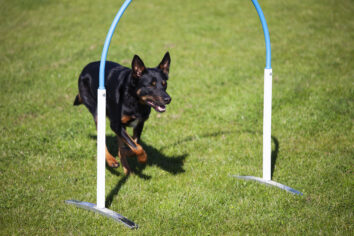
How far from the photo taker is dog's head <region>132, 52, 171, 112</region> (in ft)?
17.9

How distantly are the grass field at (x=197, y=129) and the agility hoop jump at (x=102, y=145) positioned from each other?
0.11 m

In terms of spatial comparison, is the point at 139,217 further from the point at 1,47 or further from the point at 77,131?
the point at 1,47

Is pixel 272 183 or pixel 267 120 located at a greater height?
pixel 267 120

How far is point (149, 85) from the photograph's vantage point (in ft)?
18.3

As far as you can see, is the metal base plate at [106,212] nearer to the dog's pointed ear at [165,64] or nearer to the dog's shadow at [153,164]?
the dog's shadow at [153,164]

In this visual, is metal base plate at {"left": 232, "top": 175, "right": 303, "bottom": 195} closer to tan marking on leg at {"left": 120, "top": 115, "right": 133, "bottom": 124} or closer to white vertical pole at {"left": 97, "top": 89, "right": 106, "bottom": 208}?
tan marking on leg at {"left": 120, "top": 115, "right": 133, "bottom": 124}

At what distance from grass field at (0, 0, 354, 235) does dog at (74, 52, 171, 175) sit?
63 cm

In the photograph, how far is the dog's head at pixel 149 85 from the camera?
546 centimetres

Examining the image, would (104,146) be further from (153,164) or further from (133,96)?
(153,164)

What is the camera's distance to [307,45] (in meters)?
13.4

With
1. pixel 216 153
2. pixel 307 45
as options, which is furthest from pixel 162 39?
pixel 216 153

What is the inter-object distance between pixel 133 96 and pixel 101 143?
1252 mm

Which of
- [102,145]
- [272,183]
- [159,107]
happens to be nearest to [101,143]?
[102,145]

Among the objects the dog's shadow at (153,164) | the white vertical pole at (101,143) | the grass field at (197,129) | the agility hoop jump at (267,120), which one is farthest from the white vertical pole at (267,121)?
the white vertical pole at (101,143)
